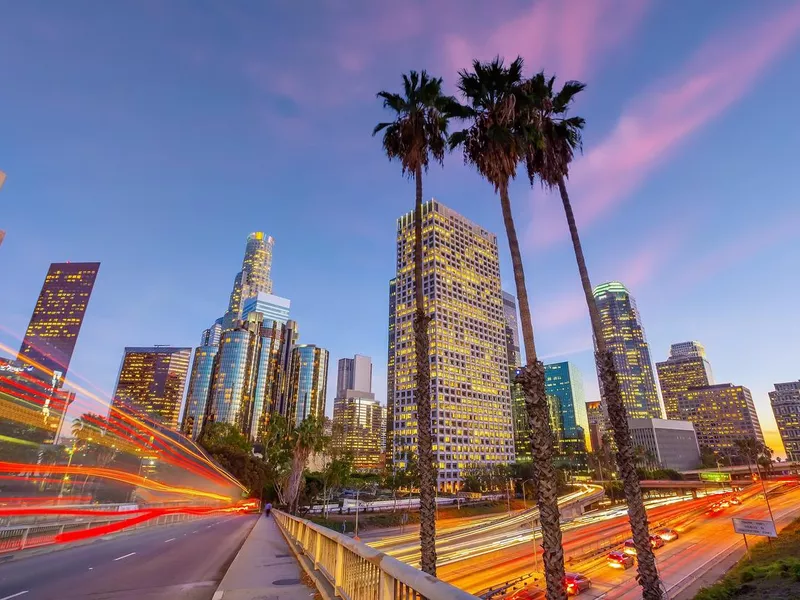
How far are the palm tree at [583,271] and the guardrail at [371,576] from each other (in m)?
12.5

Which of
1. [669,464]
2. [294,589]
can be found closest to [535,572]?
[294,589]

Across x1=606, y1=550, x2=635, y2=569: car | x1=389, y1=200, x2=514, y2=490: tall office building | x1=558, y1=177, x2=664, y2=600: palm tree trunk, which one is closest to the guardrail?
x1=558, y1=177, x2=664, y2=600: palm tree trunk

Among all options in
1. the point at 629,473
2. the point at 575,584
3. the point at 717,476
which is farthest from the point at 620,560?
the point at 717,476

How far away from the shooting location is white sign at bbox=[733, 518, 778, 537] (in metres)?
35.0

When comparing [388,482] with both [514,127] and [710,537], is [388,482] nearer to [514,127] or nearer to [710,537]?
[710,537]

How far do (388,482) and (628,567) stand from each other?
313 feet

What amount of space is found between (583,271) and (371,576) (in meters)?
18.6

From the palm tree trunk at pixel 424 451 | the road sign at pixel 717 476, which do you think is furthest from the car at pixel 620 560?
the road sign at pixel 717 476

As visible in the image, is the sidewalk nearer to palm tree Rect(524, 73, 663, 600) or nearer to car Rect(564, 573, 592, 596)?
palm tree Rect(524, 73, 663, 600)

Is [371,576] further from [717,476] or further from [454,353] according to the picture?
[717,476]

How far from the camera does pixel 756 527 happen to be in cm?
3612

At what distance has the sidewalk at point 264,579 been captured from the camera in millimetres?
8703

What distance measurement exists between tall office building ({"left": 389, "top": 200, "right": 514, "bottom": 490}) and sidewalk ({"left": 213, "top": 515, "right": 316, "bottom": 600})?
13809cm

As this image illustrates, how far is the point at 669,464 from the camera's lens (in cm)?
19688
